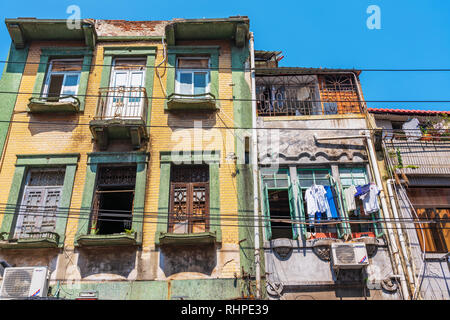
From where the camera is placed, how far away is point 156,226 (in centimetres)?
1051

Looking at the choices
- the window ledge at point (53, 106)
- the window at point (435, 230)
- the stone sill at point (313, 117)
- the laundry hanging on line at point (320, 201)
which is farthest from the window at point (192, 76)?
the window at point (435, 230)

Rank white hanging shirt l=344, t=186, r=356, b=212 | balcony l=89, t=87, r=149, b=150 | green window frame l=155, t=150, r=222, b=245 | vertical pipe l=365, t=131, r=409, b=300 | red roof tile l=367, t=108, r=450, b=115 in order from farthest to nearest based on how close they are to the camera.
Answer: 1. red roof tile l=367, t=108, r=450, b=115
2. balcony l=89, t=87, r=149, b=150
3. white hanging shirt l=344, t=186, r=356, b=212
4. green window frame l=155, t=150, r=222, b=245
5. vertical pipe l=365, t=131, r=409, b=300

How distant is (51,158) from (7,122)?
1984 millimetres

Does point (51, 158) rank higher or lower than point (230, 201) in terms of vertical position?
higher

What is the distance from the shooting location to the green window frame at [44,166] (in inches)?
412

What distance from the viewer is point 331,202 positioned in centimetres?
1072

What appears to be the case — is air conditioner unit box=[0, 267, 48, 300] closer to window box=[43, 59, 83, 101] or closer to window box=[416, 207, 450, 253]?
window box=[43, 59, 83, 101]

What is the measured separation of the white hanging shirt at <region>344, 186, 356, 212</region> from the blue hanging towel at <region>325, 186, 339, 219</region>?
378 mm

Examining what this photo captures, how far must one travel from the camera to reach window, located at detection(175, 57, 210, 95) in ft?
42.2

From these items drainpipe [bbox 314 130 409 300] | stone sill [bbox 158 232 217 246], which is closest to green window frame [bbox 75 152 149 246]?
stone sill [bbox 158 232 217 246]

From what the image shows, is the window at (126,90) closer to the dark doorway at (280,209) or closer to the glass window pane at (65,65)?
the glass window pane at (65,65)

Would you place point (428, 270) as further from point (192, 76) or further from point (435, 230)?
point (192, 76)
